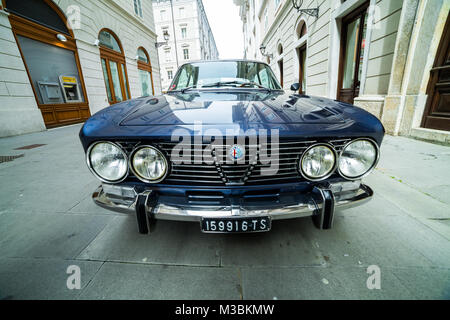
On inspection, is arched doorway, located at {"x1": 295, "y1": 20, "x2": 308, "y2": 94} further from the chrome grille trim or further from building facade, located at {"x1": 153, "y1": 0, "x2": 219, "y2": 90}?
building facade, located at {"x1": 153, "y1": 0, "x2": 219, "y2": 90}

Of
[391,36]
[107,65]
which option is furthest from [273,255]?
[107,65]

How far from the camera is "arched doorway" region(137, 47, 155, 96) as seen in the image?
11788 millimetres

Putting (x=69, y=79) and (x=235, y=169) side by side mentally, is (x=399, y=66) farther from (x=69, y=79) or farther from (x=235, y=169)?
(x=69, y=79)

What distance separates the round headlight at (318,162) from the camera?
1168 millimetres

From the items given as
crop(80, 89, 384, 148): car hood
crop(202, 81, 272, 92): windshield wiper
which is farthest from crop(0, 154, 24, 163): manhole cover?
crop(202, 81, 272, 92): windshield wiper

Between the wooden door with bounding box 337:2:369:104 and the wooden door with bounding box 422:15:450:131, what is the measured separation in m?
1.84

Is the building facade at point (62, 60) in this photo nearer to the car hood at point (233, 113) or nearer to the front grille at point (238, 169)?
the car hood at point (233, 113)

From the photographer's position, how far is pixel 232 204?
110 cm

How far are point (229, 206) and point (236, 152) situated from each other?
12.0 inches

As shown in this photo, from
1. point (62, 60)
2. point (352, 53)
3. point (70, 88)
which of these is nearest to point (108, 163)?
point (352, 53)

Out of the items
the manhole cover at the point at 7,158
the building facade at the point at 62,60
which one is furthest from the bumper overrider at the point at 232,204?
the building facade at the point at 62,60

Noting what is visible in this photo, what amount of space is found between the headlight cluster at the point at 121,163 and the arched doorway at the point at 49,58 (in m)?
6.83

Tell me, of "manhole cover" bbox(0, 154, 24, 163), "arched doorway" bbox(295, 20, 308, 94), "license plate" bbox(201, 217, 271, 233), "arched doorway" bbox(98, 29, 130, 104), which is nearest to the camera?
"license plate" bbox(201, 217, 271, 233)
